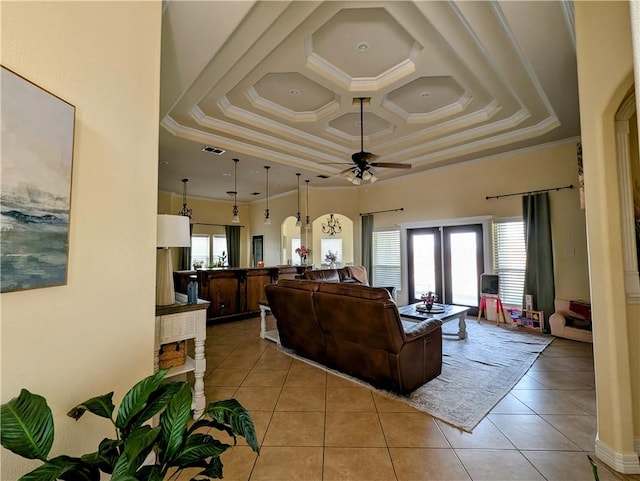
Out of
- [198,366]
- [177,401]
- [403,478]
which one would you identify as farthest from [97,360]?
[403,478]

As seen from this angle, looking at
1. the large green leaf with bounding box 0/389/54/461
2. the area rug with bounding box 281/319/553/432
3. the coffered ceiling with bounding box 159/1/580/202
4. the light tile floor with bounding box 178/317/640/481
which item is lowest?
the light tile floor with bounding box 178/317/640/481

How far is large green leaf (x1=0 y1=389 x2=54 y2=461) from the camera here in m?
0.86

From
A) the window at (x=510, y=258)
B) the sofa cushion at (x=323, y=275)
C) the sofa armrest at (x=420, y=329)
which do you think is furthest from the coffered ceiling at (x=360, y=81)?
the sofa armrest at (x=420, y=329)

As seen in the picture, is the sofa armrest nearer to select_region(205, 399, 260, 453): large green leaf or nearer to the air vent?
select_region(205, 399, 260, 453): large green leaf

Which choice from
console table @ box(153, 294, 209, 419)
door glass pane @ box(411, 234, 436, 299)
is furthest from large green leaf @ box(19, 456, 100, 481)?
door glass pane @ box(411, 234, 436, 299)

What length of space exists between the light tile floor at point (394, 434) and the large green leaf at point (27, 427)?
1.29 metres

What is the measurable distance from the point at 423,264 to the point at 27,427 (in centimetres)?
670

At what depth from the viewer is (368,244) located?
24.6ft

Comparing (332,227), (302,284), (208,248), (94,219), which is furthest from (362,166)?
(208,248)

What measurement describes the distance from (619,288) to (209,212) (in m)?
9.81

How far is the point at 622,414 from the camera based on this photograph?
188cm

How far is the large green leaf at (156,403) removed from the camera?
1.13 metres

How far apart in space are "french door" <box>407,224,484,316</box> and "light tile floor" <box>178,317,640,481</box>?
263 centimetres

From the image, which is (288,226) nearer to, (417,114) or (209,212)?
(209,212)
